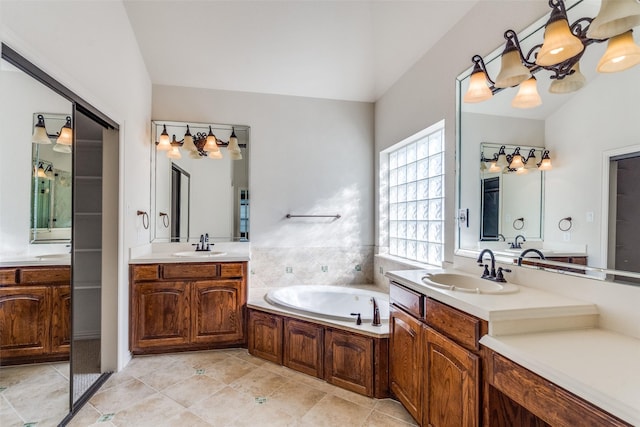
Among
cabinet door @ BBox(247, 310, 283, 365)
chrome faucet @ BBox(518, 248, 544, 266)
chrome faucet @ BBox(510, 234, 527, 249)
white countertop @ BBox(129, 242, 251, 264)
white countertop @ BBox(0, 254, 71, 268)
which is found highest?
chrome faucet @ BBox(510, 234, 527, 249)

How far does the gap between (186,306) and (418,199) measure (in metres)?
2.49

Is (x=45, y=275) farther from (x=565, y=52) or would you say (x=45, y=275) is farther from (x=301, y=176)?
(x=565, y=52)

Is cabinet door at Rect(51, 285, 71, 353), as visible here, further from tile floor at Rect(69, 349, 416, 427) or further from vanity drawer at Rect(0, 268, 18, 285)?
tile floor at Rect(69, 349, 416, 427)

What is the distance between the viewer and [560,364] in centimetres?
104

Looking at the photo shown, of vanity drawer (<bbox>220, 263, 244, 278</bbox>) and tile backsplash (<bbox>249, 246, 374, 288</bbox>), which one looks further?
tile backsplash (<bbox>249, 246, 374, 288</bbox>)

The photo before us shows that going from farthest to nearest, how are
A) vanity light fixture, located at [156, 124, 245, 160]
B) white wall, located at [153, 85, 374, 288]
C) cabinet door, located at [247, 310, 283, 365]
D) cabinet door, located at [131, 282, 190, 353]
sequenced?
white wall, located at [153, 85, 374, 288], vanity light fixture, located at [156, 124, 245, 160], cabinet door, located at [131, 282, 190, 353], cabinet door, located at [247, 310, 283, 365]

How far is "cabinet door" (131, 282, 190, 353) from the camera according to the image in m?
2.89

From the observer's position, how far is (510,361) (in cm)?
121

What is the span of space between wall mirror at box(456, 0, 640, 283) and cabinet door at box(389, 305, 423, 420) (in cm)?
76

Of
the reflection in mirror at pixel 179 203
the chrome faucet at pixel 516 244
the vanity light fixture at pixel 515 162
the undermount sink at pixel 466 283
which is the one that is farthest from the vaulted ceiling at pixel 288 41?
the undermount sink at pixel 466 283

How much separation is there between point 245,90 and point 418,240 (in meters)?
2.54

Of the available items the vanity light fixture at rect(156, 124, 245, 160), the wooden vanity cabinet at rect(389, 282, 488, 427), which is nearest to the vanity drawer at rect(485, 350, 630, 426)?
the wooden vanity cabinet at rect(389, 282, 488, 427)

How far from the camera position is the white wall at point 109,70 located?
156cm

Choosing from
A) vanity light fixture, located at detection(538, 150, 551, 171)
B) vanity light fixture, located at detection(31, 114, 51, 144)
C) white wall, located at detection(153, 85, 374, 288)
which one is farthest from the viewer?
white wall, located at detection(153, 85, 374, 288)
